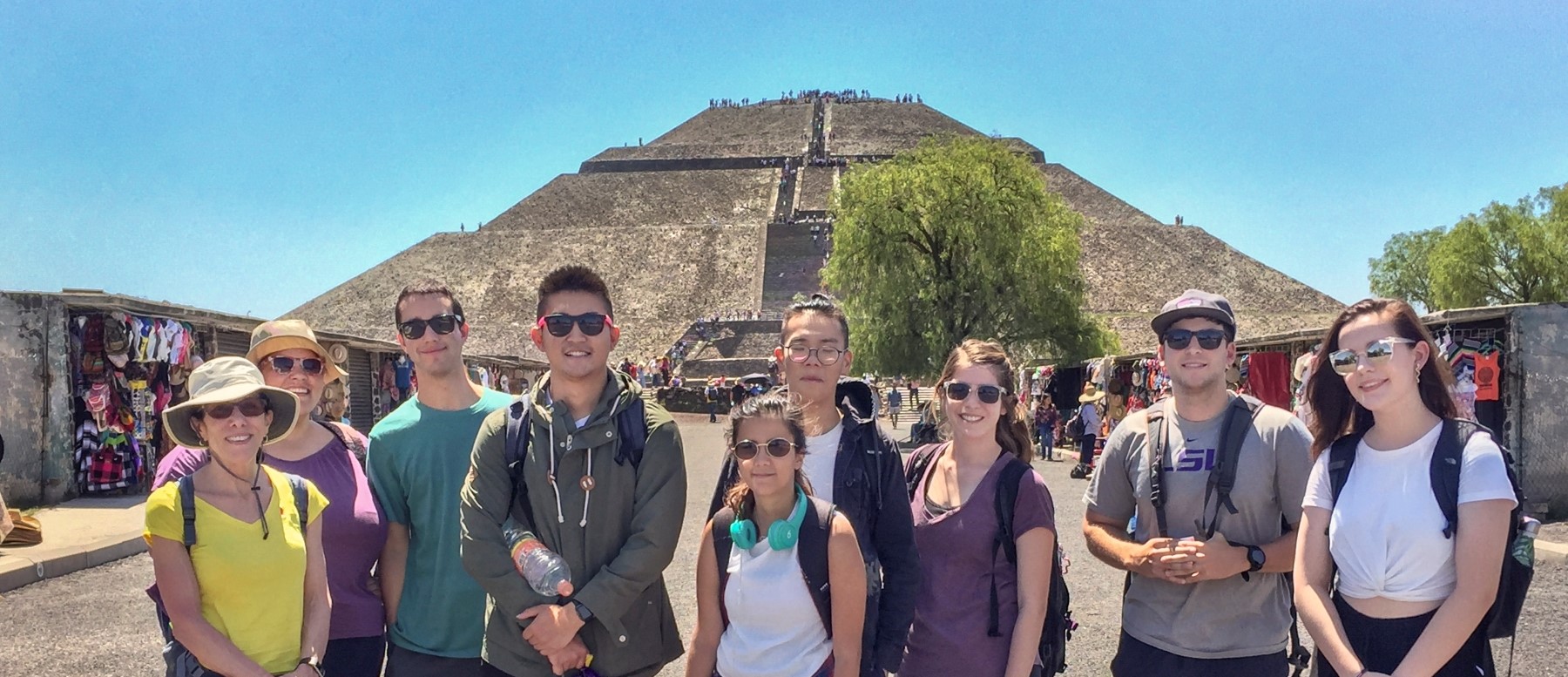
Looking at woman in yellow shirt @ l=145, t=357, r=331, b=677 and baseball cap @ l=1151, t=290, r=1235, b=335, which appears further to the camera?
baseball cap @ l=1151, t=290, r=1235, b=335

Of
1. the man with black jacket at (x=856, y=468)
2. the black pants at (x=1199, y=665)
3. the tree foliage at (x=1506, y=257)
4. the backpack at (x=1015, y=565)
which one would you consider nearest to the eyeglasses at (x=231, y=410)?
the man with black jacket at (x=856, y=468)

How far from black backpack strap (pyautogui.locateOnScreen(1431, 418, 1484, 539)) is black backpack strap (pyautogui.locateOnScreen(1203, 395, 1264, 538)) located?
0.49 meters

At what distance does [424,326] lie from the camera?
3318 millimetres

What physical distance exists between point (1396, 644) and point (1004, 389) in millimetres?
1156

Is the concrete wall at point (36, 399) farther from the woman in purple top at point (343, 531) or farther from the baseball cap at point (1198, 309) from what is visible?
the baseball cap at point (1198, 309)

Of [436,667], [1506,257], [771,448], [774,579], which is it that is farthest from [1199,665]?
[1506,257]

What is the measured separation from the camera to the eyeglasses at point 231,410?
282 centimetres

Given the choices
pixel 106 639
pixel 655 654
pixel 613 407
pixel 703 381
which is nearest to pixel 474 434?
pixel 613 407

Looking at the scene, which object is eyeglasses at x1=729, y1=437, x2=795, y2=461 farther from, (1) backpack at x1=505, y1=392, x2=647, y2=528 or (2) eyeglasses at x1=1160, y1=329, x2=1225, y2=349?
(2) eyeglasses at x1=1160, y1=329, x2=1225, y2=349

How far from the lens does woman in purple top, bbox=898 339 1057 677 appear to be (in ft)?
9.53

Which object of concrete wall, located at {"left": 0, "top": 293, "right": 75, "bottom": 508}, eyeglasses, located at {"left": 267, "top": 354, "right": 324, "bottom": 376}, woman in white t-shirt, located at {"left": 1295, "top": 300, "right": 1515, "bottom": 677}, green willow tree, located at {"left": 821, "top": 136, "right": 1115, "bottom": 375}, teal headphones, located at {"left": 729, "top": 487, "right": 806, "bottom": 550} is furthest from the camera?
green willow tree, located at {"left": 821, "top": 136, "right": 1115, "bottom": 375}

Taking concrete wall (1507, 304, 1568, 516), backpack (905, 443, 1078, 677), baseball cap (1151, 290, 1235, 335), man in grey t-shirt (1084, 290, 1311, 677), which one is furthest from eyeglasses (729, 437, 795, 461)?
concrete wall (1507, 304, 1568, 516)

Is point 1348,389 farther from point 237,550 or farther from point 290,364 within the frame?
point 290,364

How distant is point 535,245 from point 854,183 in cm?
4206
